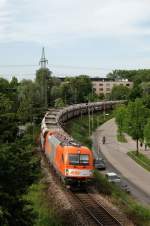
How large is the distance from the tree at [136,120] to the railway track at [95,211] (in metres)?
42.6

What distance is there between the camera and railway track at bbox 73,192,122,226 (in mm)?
27281

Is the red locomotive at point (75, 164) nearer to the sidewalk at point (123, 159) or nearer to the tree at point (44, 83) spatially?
the sidewalk at point (123, 159)

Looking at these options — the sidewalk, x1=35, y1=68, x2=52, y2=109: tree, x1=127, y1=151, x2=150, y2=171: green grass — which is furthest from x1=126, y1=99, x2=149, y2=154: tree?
x1=35, y1=68, x2=52, y2=109: tree

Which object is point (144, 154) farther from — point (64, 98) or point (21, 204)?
point (64, 98)

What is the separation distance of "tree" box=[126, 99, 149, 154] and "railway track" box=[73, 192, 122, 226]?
140 feet

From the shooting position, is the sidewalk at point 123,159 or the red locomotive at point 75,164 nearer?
the red locomotive at point 75,164

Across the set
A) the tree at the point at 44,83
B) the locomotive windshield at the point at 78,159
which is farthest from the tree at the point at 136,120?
the tree at the point at 44,83

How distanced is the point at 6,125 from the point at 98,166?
40.9m

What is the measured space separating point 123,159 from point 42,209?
42811mm

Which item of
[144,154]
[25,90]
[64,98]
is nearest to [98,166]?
[144,154]

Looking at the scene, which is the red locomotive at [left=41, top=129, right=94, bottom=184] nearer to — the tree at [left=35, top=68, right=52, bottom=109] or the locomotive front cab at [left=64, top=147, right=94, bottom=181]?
the locomotive front cab at [left=64, top=147, right=94, bottom=181]

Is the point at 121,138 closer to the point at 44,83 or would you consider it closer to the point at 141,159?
the point at 141,159

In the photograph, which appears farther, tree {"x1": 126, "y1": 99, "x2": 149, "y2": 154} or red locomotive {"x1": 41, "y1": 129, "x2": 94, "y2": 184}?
tree {"x1": 126, "y1": 99, "x2": 149, "y2": 154}

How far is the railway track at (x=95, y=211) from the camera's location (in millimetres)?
27281
